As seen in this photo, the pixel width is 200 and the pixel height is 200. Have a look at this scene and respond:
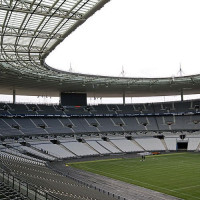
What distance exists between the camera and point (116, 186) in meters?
33.7

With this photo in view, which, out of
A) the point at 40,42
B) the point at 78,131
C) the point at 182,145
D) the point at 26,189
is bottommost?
the point at 182,145

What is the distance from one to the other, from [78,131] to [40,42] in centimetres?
3909

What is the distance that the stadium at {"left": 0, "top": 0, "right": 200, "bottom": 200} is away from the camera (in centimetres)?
2403

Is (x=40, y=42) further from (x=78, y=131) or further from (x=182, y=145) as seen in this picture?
(x=182, y=145)

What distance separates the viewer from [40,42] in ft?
106

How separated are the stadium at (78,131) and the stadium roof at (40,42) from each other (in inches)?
3.6

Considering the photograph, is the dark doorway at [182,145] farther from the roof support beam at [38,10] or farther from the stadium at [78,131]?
the roof support beam at [38,10]

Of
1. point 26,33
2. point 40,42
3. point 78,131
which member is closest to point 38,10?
point 26,33

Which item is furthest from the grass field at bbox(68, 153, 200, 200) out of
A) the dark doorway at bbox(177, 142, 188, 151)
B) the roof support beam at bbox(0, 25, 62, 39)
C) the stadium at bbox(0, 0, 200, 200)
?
the roof support beam at bbox(0, 25, 62, 39)

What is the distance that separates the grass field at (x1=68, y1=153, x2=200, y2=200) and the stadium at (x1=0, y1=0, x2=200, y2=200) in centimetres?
11

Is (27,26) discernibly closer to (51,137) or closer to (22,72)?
(22,72)

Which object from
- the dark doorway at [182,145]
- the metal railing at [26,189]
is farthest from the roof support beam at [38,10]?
the dark doorway at [182,145]

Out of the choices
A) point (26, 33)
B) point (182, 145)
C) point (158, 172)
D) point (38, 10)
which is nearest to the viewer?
point (38, 10)

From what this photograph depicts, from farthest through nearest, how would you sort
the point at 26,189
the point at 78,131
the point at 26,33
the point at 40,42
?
the point at 78,131
the point at 40,42
the point at 26,33
the point at 26,189
